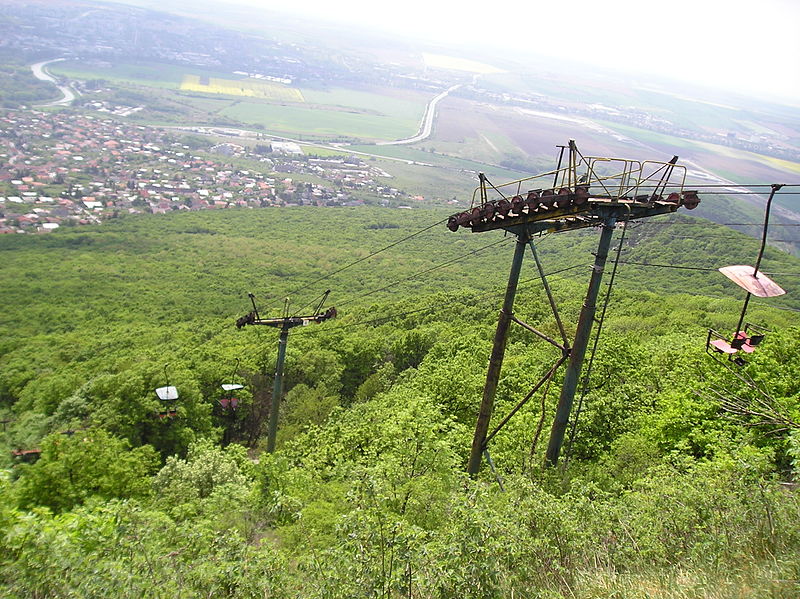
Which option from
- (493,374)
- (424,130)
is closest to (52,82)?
(424,130)

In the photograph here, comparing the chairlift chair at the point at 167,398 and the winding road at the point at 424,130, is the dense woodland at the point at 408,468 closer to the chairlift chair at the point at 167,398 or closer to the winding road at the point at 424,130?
the chairlift chair at the point at 167,398

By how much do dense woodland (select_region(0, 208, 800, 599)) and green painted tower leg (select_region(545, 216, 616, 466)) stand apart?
755 mm

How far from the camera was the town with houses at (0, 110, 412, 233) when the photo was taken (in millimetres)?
86625

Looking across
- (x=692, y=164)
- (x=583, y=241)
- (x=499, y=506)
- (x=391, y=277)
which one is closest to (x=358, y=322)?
(x=391, y=277)

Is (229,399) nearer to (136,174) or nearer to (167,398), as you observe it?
(167,398)

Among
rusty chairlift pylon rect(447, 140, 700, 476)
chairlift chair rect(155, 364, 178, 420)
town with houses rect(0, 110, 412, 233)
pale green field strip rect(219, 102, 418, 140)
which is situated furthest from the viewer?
pale green field strip rect(219, 102, 418, 140)

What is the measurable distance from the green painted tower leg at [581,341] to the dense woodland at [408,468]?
755 mm

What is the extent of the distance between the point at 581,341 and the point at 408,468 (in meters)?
4.26

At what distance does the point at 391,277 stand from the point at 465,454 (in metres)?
52.5

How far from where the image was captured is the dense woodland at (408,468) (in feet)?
21.2

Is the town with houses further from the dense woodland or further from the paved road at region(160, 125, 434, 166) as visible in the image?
the dense woodland

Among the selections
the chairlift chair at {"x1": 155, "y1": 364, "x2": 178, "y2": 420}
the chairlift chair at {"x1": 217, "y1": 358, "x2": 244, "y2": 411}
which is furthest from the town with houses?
the chairlift chair at {"x1": 155, "y1": 364, "x2": 178, "y2": 420}

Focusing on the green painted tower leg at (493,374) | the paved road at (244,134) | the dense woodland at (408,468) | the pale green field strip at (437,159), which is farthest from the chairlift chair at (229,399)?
the paved road at (244,134)

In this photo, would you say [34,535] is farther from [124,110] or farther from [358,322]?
[124,110]
